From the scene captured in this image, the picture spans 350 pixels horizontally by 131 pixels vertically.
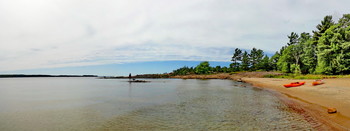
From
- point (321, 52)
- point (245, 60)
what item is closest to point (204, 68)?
point (245, 60)

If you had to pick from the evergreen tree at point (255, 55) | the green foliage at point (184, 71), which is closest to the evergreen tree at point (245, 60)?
the evergreen tree at point (255, 55)

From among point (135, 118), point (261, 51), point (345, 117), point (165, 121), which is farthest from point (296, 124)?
point (261, 51)

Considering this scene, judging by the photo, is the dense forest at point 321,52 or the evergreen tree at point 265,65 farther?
the evergreen tree at point 265,65

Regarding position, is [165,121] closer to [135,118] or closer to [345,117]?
[135,118]

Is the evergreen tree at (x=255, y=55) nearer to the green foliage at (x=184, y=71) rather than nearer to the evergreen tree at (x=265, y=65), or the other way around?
the evergreen tree at (x=265, y=65)

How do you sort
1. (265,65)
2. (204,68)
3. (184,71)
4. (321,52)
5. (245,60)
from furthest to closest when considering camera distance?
(184,71) < (204,68) < (245,60) < (265,65) < (321,52)

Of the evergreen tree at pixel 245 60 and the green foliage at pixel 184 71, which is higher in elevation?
the evergreen tree at pixel 245 60

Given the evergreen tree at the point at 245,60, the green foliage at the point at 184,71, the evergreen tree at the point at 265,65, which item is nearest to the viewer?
the evergreen tree at the point at 265,65

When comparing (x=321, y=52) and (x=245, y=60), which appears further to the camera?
(x=245, y=60)

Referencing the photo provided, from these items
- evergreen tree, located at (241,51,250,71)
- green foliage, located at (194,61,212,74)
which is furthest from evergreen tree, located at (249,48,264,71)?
green foliage, located at (194,61,212,74)

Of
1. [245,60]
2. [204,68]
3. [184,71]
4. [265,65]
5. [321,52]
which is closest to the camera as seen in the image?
[321,52]

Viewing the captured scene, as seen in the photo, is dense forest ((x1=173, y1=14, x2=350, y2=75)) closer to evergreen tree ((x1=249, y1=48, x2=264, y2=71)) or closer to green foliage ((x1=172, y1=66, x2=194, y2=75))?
evergreen tree ((x1=249, y1=48, x2=264, y2=71))

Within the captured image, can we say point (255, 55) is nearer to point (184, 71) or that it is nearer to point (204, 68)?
point (204, 68)

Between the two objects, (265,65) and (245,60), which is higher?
(245,60)
